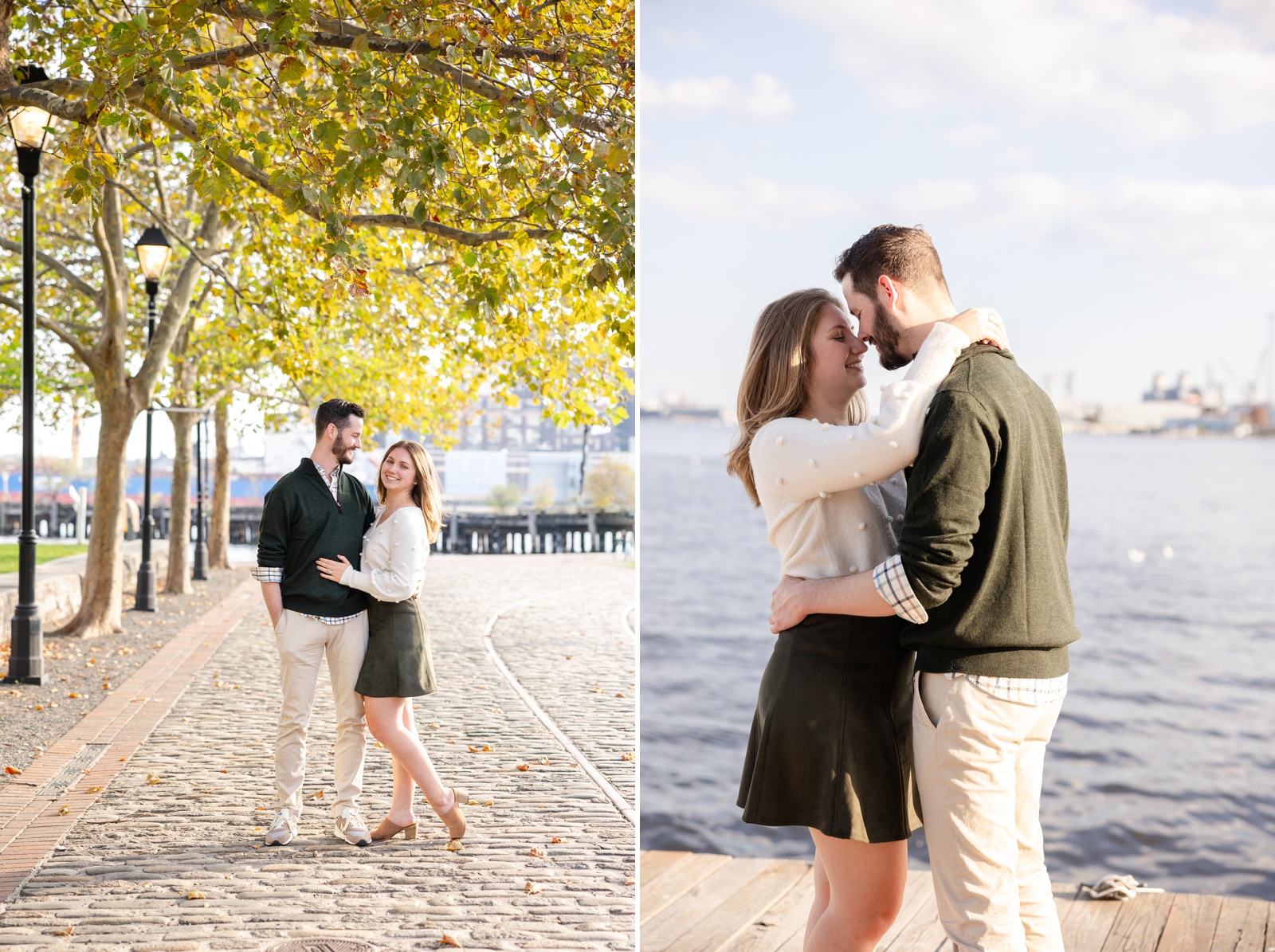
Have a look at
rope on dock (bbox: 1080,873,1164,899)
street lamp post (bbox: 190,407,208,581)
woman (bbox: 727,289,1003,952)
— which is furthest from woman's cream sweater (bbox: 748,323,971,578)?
street lamp post (bbox: 190,407,208,581)

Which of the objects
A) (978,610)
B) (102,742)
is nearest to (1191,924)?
(978,610)

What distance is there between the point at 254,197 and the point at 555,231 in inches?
64.4

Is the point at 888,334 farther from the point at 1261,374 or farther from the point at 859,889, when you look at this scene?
the point at 1261,374

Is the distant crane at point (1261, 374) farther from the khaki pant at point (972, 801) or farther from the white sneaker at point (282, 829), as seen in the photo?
the khaki pant at point (972, 801)

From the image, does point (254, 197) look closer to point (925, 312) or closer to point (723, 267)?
point (925, 312)

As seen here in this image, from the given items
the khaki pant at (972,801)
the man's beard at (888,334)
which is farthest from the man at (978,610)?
the man's beard at (888,334)

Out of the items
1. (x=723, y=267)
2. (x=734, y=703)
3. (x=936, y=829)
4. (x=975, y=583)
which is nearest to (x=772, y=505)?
(x=975, y=583)

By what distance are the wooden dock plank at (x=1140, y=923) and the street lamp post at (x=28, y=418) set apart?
3066mm

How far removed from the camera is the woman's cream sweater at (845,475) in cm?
185

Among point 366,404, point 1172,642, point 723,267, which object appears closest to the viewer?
point 366,404

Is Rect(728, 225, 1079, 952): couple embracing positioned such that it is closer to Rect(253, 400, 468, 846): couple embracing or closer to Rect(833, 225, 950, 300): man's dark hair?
Rect(833, 225, 950, 300): man's dark hair

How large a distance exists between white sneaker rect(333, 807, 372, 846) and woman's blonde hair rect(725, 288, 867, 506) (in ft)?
5.85

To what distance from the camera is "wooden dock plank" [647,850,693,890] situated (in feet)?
11.5

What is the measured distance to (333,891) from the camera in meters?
3.10
